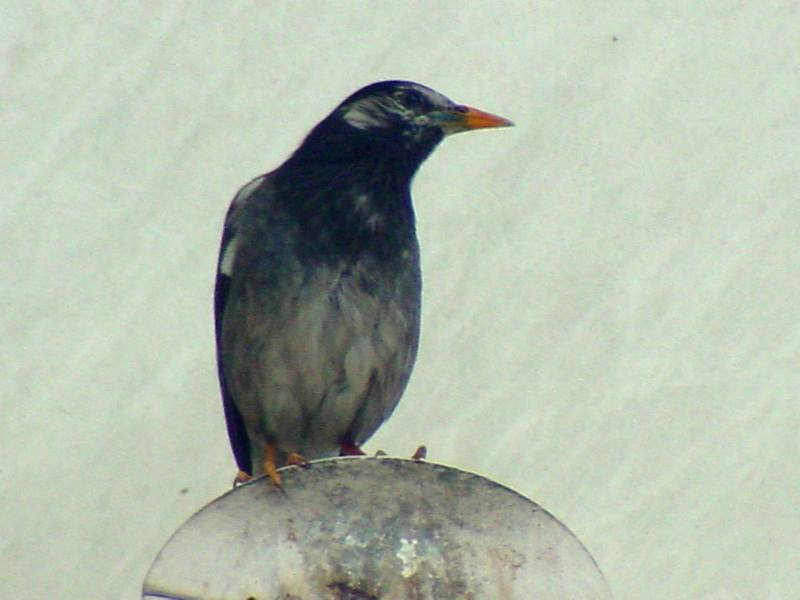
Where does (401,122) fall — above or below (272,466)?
above

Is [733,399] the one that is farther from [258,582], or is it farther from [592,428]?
[258,582]

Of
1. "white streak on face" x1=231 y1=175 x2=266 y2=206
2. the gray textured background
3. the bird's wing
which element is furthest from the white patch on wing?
the gray textured background

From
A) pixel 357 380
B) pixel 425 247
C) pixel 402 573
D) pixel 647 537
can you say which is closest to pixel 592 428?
pixel 647 537

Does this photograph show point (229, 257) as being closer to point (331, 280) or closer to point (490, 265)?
point (331, 280)

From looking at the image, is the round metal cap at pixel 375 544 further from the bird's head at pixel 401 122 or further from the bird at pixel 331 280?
the bird's head at pixel 401 122

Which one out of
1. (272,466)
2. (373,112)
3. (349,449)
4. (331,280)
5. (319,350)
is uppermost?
(373,112)

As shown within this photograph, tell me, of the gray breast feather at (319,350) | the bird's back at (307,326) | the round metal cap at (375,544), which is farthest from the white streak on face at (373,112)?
the round metal cap at (375,544)

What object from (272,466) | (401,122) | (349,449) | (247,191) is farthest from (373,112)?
(272,466)
